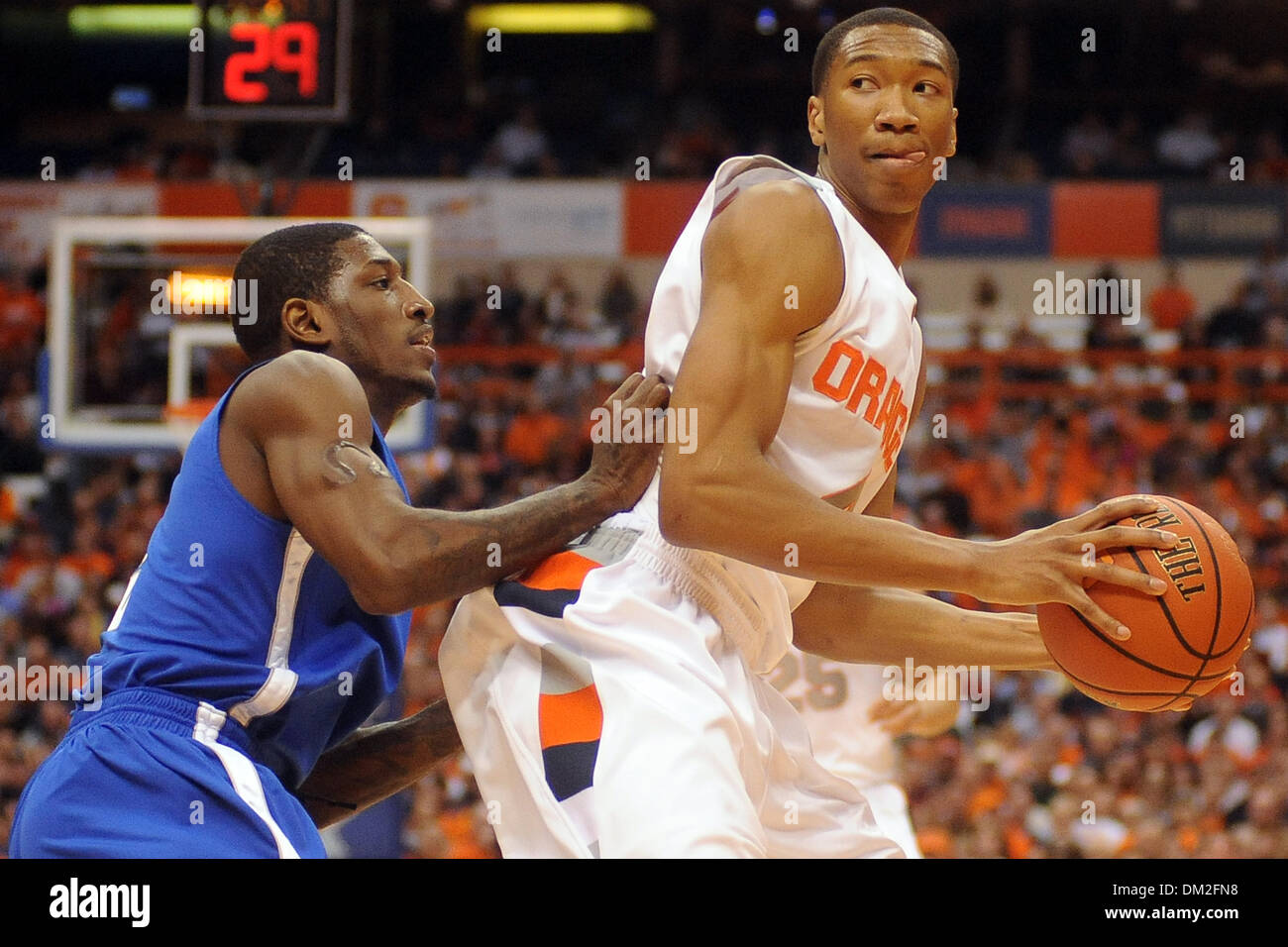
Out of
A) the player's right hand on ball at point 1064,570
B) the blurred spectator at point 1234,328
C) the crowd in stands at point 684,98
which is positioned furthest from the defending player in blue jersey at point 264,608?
the crowd in stands at point 684,98

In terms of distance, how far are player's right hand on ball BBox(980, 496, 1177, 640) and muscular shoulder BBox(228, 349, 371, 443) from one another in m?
1.20

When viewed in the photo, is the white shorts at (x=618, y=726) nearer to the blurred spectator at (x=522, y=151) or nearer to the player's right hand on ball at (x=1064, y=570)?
the player's right hand on ball at (x=1064, y=570)

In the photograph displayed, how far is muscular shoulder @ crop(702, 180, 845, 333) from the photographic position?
8.29ft

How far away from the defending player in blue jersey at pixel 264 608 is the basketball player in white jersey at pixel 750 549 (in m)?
0.12

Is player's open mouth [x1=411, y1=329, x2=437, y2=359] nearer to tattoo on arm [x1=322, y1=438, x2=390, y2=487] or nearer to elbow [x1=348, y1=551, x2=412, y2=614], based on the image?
tattoo on arm [x1=322, y1=438, x2=390, y2=487]

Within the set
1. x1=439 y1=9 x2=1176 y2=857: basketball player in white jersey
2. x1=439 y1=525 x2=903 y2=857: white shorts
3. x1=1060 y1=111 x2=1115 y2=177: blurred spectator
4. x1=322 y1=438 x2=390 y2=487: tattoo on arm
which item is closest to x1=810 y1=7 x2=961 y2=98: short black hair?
x1=439 y1=9 x2=1176 y2=857: basketball player in white jersey

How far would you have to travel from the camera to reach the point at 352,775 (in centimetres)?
330

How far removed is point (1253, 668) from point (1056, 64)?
28.6 feet

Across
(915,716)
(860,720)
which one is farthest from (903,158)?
(860,720)

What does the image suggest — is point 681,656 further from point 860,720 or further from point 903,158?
point 860,720

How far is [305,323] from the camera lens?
3.15 meters

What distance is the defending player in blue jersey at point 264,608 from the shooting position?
104 inches

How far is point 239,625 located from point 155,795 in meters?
0.33
